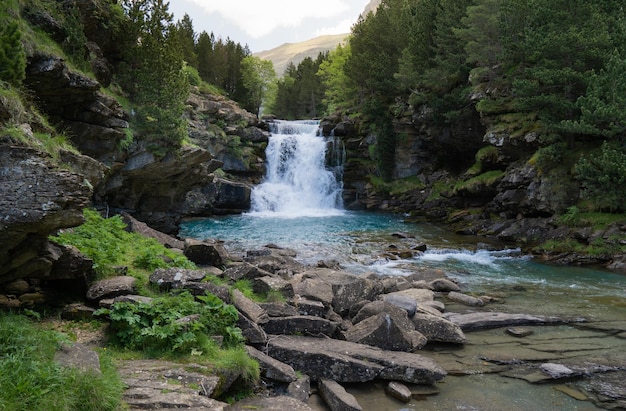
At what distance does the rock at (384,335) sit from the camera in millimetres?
8758

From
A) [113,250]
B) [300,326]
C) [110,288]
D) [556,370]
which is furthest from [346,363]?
[113,250]

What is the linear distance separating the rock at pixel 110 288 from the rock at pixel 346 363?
9.14ft

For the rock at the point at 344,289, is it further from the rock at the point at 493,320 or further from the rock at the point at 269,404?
the rock at the point at 269,404

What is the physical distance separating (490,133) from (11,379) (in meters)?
30.2

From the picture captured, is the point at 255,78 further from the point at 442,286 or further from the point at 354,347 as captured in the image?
the point at 354,347

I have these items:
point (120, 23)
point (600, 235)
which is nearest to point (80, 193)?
point (120, 23)

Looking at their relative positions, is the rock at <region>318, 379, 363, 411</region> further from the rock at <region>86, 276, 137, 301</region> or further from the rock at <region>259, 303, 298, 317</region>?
the rock at <region>86, 276, 137, 301</region>

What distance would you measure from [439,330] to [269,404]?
17.3 ft

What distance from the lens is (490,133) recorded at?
29203mm

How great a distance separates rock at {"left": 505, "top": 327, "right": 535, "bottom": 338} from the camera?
Result: 10.2m

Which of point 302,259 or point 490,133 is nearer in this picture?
point 302,259

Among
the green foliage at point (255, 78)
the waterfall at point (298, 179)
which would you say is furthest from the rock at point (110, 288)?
the green foliage at point (255, 78)

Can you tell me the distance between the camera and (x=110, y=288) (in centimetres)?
751

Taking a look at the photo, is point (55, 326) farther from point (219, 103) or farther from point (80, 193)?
point (219, 103)
